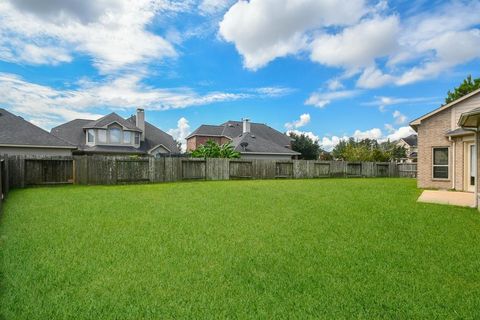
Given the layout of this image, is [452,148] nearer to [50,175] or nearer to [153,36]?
[153,36]

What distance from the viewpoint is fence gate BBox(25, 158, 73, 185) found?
1514cm

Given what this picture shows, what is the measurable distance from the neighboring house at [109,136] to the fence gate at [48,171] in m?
12.0

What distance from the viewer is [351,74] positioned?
65.6ft

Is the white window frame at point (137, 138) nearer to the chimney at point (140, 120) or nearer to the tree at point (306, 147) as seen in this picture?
the chimney at point (140, 120)

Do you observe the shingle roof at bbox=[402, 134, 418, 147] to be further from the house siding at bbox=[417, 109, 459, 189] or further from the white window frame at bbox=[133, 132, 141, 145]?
the white window frame at bbox=[133, 132, 141, 145]

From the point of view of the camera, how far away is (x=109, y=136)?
28.8m

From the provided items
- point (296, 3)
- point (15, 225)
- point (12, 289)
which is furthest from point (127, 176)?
point (12, 289)

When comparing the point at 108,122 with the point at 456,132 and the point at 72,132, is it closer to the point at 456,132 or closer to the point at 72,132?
the point at 72,132

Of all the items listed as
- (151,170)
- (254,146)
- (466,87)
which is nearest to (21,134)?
(151,170)

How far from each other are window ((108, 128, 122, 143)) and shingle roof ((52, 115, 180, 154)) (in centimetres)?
68

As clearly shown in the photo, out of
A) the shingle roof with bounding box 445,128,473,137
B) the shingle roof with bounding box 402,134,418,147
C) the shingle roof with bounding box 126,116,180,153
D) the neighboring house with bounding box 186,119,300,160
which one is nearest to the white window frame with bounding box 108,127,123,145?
the shingle roof with bounding box 126,116,180,153

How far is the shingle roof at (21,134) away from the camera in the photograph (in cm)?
1930

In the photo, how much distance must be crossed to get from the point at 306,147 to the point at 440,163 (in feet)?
97.1

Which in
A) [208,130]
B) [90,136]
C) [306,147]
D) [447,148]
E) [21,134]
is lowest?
[447,148]
